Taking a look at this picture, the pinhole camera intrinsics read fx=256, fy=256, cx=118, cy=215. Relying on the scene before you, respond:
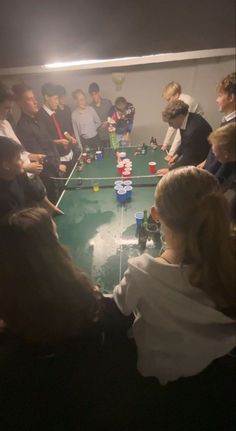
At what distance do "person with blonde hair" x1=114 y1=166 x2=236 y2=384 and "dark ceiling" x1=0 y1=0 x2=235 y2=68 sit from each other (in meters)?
0.45

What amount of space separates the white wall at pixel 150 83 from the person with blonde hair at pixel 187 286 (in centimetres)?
405

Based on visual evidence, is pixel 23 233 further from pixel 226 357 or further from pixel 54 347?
pixel 226 357

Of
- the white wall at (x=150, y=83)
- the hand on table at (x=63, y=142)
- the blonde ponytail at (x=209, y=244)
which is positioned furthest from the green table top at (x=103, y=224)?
the white wall at (x=150, y=83)

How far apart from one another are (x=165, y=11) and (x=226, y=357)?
112cm

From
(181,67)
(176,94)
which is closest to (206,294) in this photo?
(176,94)

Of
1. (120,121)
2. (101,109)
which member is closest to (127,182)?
(120,121)

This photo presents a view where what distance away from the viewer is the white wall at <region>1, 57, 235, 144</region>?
473 centimetres

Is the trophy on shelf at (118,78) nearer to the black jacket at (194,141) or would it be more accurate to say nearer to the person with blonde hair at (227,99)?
the black jacket at (194,141)

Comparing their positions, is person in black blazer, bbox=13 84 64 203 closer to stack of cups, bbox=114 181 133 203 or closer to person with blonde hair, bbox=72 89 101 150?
stack of cups, bbox=114 181 133 203

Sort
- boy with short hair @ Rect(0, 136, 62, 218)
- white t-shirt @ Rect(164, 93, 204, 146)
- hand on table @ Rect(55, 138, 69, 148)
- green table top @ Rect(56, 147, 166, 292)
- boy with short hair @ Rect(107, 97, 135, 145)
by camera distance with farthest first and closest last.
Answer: boy with short hair @ Rect(107, 97, 135, 145), hand on table @ Rect(55, 138, 69, 148), white t-shirt @ Rect(164, 93, 204, 146), green table top @ Rect(56, 147, 166, 292), boy with short hair @ Rect(0, 136, 62, 218)

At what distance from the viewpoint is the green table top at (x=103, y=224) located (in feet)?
5.57

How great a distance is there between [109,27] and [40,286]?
0.83 metres

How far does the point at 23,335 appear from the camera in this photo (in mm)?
1086

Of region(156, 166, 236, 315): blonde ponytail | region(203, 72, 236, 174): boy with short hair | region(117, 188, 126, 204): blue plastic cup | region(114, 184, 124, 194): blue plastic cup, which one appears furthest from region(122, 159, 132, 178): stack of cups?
region(156, 166, 236, 315): blonde ponytail
